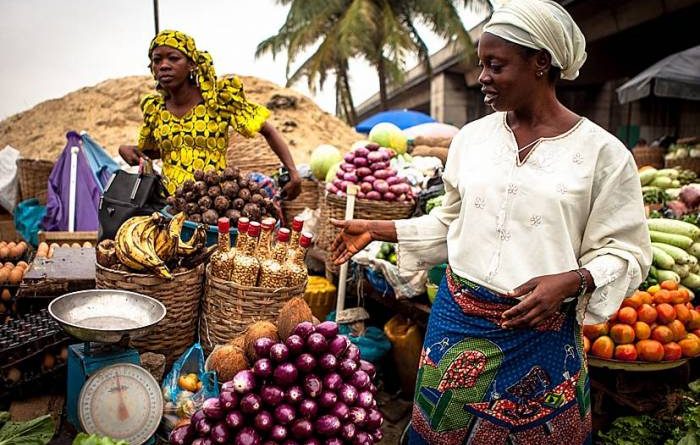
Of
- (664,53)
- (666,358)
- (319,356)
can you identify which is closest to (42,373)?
(319,356)

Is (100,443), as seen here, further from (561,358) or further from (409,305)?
(409,305)

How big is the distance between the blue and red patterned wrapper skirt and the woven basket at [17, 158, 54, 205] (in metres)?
6.33

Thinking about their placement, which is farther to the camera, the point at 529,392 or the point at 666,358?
the point at 666,358

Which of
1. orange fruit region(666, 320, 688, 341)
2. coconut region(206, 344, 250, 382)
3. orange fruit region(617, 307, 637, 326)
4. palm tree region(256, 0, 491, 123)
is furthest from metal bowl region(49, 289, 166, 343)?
palm tree region(256, 0, 491, 123)

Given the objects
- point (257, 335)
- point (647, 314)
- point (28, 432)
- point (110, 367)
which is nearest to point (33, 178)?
point (110, 367)

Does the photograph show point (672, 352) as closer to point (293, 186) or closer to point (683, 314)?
point (683, 314)

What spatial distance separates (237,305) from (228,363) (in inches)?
23.0

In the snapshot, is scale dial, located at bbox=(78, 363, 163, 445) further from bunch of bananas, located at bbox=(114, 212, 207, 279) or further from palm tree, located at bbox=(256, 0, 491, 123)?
palm tree, located at bbox=(256, 0, 491, 123)

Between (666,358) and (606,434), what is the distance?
1.50 feet

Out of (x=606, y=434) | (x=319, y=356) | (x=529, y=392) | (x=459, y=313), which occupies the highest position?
(x=459, y=313)

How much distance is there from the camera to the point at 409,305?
138 inches

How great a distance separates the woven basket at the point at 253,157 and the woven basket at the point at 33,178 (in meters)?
2.19

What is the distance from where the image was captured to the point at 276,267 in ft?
8.34

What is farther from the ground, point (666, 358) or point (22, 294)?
point (22, 294)
